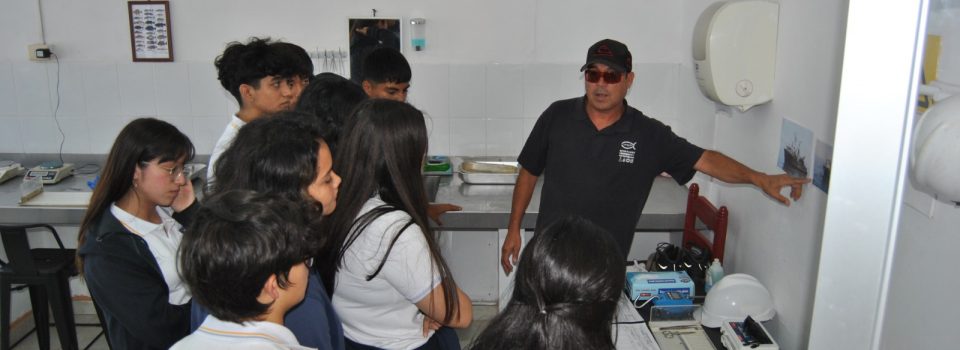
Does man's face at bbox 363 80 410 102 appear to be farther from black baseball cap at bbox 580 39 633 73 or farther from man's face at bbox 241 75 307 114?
black baseball cap at bbox 580 39 633 73

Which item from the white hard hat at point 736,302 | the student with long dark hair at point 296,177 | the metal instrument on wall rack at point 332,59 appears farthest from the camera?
the metal instrument on wall rack at point 332,59

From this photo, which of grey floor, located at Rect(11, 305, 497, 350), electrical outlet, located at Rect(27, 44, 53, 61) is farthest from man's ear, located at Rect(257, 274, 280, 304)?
electrical outlet, located at Rect(27, 44, 53, 61)

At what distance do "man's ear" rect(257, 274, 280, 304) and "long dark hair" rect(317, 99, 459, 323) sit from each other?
0.96ft

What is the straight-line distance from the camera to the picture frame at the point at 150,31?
3539 mm

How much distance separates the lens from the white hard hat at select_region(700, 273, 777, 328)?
2.11m

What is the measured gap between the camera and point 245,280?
42.4 inches

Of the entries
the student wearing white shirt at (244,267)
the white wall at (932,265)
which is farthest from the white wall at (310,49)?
the student wearing white shirt at (244,267)

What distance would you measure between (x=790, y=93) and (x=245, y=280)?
5.81ft

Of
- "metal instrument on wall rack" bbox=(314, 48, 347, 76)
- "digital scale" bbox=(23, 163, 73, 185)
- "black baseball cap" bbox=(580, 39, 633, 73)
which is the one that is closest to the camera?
"black baseball cap" bbox=(580, 39, 633, 73)

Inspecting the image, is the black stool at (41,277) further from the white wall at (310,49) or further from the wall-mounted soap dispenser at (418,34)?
the wall-mounted soap dispenser at (418,34)

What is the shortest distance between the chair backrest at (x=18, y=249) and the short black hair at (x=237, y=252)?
83.7 inches

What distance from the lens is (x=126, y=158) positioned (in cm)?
171

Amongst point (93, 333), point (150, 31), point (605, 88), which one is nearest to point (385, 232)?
point (605, 88)

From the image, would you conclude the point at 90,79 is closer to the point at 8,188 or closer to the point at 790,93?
the point at 8,188
